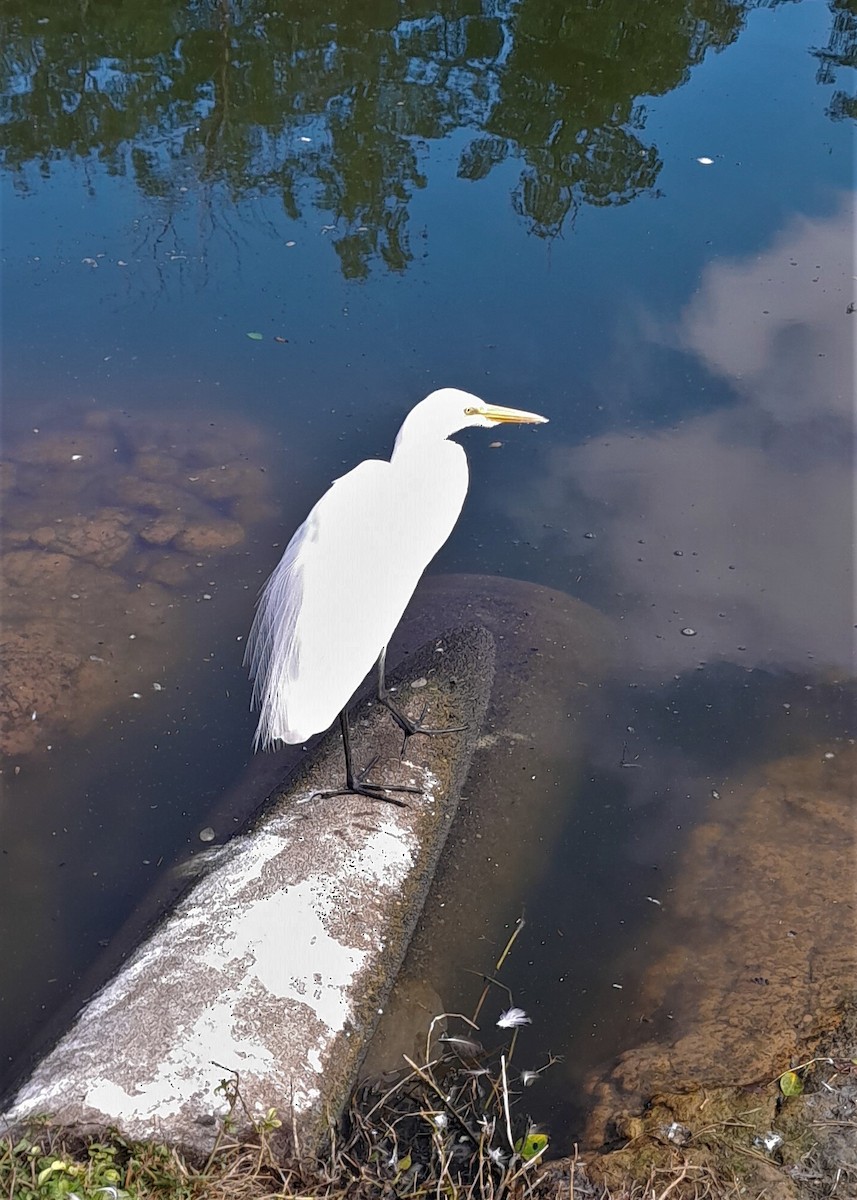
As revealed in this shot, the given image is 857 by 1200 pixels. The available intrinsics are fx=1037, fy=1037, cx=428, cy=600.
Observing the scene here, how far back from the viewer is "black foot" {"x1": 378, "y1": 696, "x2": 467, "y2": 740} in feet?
10.2

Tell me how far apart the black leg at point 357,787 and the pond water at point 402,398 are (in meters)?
0.45

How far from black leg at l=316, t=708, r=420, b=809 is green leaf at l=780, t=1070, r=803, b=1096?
114cm

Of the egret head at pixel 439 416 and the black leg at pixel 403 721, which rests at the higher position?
the egret head at pixel 439 416

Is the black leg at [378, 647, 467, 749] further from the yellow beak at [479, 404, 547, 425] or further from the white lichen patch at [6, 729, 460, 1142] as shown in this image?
the yellow beak at [479, 404, 547, 425]

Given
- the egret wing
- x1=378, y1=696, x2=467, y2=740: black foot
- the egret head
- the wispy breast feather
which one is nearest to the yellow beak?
the egret head

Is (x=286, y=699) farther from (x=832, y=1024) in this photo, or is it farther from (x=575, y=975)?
(x=832, y=1024)

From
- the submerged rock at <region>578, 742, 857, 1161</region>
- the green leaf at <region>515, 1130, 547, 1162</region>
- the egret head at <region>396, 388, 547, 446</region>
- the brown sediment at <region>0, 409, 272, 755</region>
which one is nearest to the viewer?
the green leaf at <region>515, 1130, 547, 1162</region>

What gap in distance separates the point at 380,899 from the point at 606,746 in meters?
1.14

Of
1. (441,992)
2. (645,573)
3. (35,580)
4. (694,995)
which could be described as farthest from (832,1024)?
(35,580)

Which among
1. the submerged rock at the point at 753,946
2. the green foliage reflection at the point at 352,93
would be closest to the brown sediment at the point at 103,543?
the green foliage reflection at the point at 352,93

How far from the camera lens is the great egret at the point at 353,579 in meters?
2.72

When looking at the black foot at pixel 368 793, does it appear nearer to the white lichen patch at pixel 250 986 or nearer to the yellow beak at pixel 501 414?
the white lichen patch at pixel 250 986

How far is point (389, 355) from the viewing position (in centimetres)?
504

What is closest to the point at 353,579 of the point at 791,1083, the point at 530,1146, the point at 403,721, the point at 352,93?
the point at 403,721
